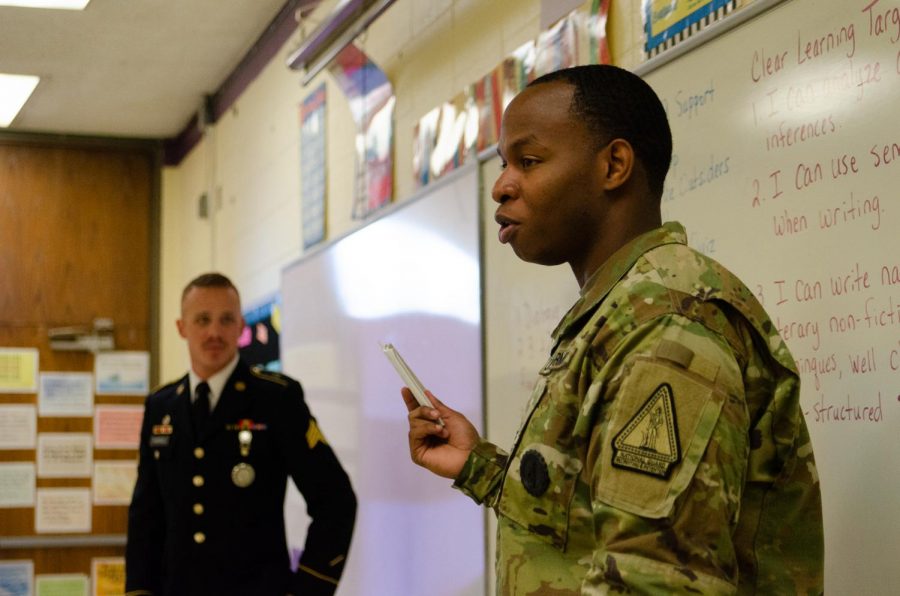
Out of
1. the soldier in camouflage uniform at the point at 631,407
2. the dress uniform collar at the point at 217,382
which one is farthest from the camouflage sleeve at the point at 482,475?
the dress uniform collar at the point at 217,382

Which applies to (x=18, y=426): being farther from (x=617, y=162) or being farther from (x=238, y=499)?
(x=617, y=162)

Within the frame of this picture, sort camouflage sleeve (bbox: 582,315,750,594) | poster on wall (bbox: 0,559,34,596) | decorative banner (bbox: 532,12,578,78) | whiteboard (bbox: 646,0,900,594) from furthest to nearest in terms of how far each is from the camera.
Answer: poster on wall (bbox: 0,559,34,596)
decorative banner (bbox: 532,12,578,78)
whiteboard (bbox: 646,0,900,594)
camouflage sleeve (bbox: 582,315,750,594)

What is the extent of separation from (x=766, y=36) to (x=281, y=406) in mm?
1490

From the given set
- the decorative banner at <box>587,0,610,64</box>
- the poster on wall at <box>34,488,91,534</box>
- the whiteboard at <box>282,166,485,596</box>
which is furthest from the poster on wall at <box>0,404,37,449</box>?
the decorative banner at <box>587,0,610,64</box>

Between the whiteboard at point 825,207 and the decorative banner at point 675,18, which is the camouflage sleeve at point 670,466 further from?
the decorative banner at point 675,18

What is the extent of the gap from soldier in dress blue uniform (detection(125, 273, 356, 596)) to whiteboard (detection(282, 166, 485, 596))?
37cm

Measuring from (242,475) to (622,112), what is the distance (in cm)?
175

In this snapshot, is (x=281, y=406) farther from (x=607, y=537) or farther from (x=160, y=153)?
(x=160, y=153)

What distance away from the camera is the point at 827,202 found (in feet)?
5.52

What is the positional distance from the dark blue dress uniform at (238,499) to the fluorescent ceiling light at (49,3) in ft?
7.05

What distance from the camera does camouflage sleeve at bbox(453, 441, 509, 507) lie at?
53.6 inches

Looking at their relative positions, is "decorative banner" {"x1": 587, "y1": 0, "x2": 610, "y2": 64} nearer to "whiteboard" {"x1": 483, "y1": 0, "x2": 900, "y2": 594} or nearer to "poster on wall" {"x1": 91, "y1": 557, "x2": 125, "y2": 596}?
"whiteboard" {"x1": 483, "y1": 0, "x2": 900, "y2": 594}

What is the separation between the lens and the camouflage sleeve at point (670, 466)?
981mm

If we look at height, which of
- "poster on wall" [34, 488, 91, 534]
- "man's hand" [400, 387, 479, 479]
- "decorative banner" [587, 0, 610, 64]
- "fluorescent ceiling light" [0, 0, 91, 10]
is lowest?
"poster on wall" [34, 488, 91, 534]
